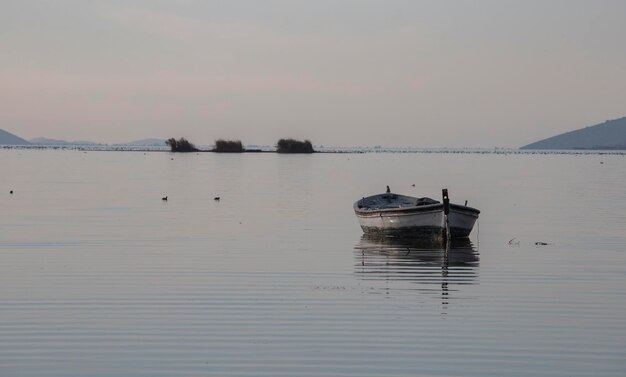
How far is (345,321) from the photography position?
60.7 feet

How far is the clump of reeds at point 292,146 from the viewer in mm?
186625

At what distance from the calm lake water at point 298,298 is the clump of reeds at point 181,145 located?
14474 cm

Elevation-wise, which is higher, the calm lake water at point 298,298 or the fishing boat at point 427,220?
the fishing boat at point 427,220

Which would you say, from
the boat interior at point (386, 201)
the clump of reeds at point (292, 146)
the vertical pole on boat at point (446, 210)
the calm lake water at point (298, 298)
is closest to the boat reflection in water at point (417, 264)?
the calm lake water at point (298, 298)

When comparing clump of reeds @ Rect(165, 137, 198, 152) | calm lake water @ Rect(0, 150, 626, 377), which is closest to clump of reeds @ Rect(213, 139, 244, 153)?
clump of reeds @ Rect(165, 137, 198, 152)

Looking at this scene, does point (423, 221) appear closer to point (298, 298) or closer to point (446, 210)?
point (446, 210)

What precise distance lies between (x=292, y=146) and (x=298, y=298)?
171 m

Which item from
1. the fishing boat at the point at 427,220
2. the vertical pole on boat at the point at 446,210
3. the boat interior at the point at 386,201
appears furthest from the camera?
the boat interior at the point at 386,201

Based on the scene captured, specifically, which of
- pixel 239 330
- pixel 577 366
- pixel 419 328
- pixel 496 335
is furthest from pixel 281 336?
pixel 577 366

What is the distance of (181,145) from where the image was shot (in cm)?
19350

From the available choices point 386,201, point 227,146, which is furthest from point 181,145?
point 386,201

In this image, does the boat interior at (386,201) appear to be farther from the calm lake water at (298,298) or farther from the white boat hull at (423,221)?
the white boat hull at (423,221)

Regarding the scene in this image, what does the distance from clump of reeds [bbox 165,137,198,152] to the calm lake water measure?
475ft

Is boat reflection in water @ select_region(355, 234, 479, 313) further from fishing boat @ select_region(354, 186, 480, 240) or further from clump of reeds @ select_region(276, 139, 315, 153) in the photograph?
clump of reeds @ select_region(276, 139, 315, 153)
